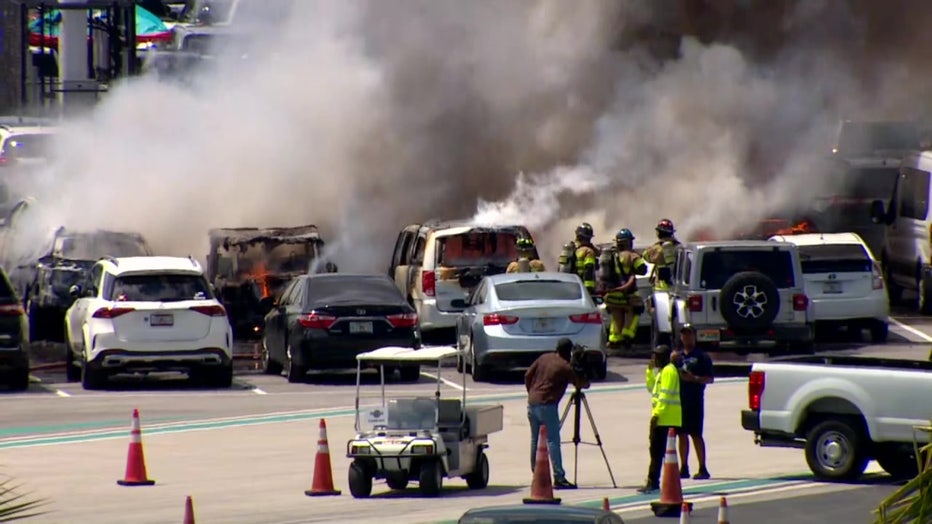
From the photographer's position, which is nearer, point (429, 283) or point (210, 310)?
point (210, 310)

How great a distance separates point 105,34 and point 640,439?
30.6 metres

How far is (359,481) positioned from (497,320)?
8105 mm

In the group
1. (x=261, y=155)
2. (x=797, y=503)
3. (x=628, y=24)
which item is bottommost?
(x=797, y=503)

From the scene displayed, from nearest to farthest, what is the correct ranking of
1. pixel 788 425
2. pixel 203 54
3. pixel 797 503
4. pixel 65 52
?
pixel 797 503 → pixel 788 425 → pixel 65 52 → pixel 203 54

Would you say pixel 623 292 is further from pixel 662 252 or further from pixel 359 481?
pixel 359 481

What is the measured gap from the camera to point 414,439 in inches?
632

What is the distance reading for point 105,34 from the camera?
158ft

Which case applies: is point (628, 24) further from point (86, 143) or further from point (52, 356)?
point (52, 356)

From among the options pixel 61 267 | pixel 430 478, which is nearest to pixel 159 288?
pixel 61 267

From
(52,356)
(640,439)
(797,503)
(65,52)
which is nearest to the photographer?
(797,503)

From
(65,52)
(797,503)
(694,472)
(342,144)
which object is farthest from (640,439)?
(65,52)

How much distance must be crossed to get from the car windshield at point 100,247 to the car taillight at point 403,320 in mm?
5719

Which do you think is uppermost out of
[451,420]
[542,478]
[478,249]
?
[478,249]

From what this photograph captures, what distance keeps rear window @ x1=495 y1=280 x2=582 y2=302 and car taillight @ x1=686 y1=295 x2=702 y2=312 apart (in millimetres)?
1395
